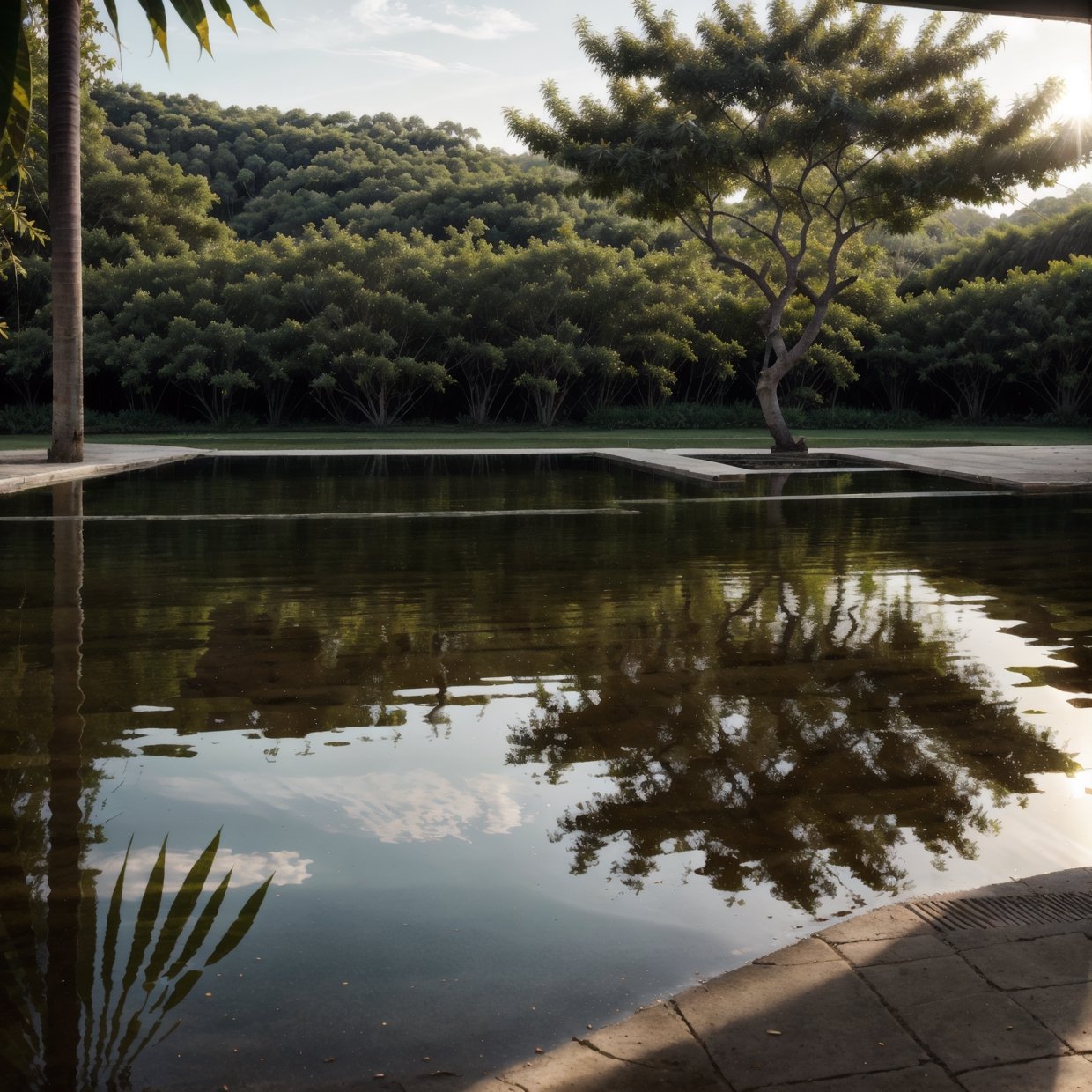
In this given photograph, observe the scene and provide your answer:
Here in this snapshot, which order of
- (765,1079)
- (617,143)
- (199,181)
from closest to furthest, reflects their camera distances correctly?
(765,1079) < (617,143) < (199,181)

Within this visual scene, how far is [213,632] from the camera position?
628cm

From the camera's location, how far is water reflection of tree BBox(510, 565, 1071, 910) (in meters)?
3.31

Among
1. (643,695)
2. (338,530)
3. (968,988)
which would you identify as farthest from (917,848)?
(338,530)

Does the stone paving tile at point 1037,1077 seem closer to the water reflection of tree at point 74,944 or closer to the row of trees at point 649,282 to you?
the water reflection of tree at point 74,944

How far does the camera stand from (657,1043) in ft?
7.39

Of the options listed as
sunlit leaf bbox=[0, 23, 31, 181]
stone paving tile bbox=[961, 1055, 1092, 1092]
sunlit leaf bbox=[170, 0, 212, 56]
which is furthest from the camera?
sunlit leaf bbox=[170, 0, 212, 56]

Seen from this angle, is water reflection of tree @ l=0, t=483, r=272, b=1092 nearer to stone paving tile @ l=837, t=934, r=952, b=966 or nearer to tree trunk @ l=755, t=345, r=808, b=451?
stone paving tile @ l=837, t=934, r=952, b=966

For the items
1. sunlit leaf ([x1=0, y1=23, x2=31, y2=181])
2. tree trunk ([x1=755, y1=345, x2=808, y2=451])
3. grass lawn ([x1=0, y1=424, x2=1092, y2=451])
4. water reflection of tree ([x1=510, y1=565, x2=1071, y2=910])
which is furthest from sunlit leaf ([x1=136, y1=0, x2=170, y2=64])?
grass lawn ([x1=0, y1=424, x2=1092, y2=451])

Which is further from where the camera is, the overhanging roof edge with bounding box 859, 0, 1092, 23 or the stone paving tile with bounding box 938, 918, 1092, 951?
the overhanging roof edge with bounding box 859, 0, 1092, 23

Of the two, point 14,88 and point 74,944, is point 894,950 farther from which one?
point 14,88

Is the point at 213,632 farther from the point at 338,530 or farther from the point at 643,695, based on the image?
the point at 338,530

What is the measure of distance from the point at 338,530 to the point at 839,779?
25.3 feet

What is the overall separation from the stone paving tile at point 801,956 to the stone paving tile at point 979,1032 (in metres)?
0.25

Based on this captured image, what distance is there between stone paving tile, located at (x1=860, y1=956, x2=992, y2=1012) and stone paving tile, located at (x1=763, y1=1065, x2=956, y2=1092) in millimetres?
223
